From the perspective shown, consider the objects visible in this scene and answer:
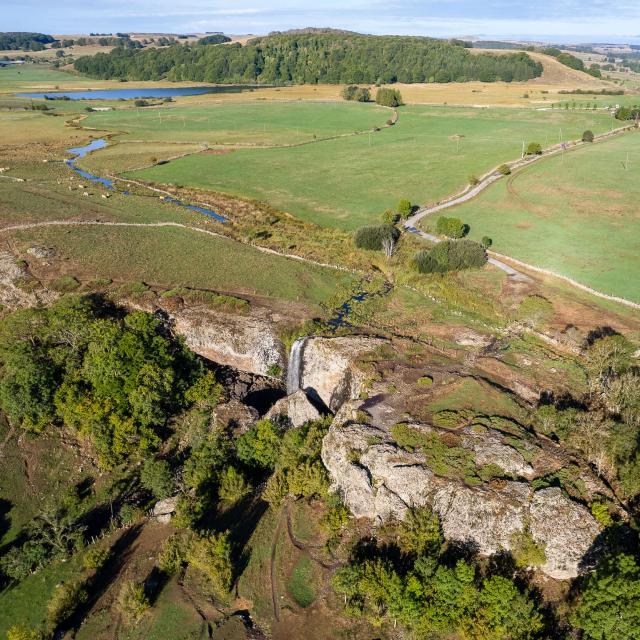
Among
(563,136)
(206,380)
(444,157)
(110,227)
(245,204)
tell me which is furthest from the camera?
(563,136)

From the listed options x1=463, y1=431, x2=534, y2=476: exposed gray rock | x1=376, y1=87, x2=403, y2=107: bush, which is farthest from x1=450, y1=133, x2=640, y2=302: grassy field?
x1=376, y1=87, x2=403, y2=107: bush

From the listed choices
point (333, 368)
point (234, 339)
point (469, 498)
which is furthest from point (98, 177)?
point (469, 498)

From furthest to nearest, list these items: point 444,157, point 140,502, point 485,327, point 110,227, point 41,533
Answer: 1. point 444,157
2. point 110,227
3. point 485,327
4. point 140,502
5. point 41,533

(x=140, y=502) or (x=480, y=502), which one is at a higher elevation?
(x=480, y=502)

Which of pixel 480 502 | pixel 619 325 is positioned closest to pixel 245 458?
pixel 480 502

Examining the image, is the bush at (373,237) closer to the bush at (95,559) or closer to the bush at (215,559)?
the bush at (215,559)

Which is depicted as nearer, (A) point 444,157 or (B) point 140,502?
(B) point 140,502

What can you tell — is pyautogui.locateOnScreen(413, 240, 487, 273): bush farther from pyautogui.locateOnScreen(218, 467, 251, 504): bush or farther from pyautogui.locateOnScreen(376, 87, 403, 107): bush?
pyautogui.locateOnScreen(376, 87, 403, 107): bush

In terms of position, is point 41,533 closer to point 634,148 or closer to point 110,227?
point 110,227
